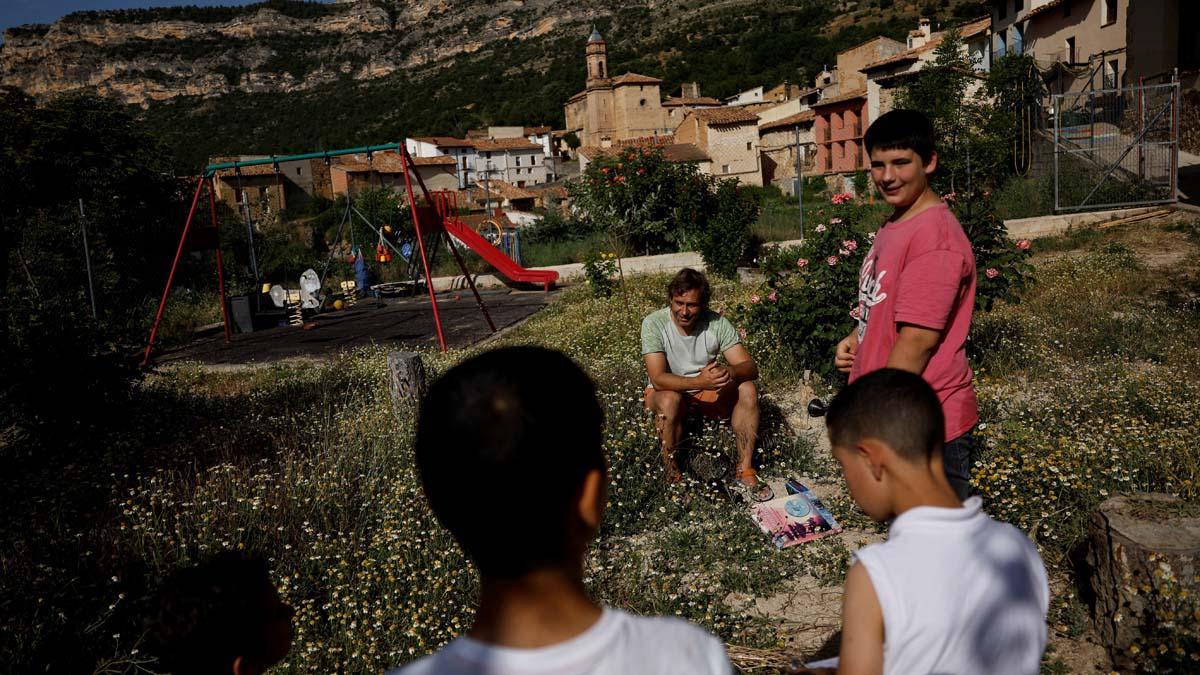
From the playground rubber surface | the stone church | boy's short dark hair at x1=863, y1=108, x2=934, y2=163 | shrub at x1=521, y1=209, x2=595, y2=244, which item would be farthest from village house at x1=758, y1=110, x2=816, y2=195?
boy's short dark hair at x1=863, y1=108, x2=934, y2=163

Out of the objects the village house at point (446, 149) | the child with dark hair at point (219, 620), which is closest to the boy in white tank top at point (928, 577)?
the child with dark hair at point (219, 620)

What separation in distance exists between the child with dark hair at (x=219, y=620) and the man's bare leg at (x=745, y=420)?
3448 millimetres

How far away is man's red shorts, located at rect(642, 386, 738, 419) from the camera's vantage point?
5121 millimetres

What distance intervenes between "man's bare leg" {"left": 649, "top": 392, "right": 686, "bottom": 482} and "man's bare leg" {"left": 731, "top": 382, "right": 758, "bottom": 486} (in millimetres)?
339

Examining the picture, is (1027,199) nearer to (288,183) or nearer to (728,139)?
(728,139)

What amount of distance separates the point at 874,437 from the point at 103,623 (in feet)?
9.93

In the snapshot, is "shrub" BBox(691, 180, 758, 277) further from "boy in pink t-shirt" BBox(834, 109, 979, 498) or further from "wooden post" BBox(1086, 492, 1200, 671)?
"boy in pink t-shirt" BBox(834, 109, 979, 498)

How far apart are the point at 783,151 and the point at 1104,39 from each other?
83.2 ft


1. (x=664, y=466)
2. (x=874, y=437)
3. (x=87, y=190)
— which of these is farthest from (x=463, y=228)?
(x=874, y=437)

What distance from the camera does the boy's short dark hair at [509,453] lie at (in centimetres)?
111

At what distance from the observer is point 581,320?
1120 cm

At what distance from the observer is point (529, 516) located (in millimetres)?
1149

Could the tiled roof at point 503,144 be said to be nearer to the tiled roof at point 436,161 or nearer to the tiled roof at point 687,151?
the tiled roof at point 436,161

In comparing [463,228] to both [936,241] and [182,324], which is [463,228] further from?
[936,241]
